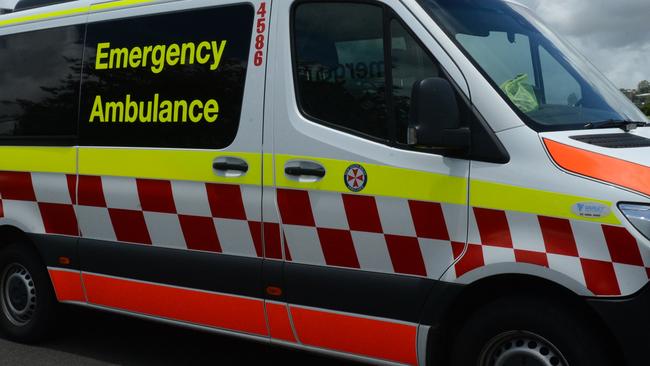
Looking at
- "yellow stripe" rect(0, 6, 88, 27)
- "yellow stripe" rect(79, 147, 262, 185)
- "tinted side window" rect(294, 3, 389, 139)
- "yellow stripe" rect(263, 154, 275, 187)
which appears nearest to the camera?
"tinted side window" rect(294, 3, 389, 139)

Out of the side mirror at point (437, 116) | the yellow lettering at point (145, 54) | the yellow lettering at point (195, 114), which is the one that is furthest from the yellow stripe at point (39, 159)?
the side mirror at point (437, 116)

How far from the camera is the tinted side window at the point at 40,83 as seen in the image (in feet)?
16.0

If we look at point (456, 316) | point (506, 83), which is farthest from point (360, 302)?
point (506, 83)

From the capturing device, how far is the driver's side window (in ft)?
11.7

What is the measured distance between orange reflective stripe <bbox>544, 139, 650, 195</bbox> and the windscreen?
6.3 inches

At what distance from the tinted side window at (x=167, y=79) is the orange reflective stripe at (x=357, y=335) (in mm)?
999

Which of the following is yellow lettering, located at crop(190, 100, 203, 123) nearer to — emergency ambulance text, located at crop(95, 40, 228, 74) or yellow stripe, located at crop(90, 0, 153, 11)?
emergency ambulance text, located at crop(95, 40, 228, 74)

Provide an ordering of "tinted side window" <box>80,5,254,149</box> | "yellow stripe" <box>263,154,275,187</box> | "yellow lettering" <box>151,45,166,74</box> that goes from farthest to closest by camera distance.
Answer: "yellow lettering" <box>151,45,166,74</box> → "tinted side window" <box>80,5,254,149</box> → "yellow stripe" <box>263,154,275,187</box>

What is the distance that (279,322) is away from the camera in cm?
395

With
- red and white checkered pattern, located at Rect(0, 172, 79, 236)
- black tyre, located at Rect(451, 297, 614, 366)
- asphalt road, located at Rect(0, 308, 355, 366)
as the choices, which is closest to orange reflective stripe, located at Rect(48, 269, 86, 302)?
red and white checkered pattern, located at Rect(0, 172, 79, 236)

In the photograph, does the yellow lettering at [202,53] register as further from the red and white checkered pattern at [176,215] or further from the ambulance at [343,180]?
the red and white checkered pattern at [176,215]

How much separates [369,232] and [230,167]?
85 centimetres

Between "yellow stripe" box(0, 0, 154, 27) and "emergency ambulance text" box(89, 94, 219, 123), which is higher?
"yellow stripe" box(0, 0, 154, 27)

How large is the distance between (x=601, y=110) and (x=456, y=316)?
1.14 meters
